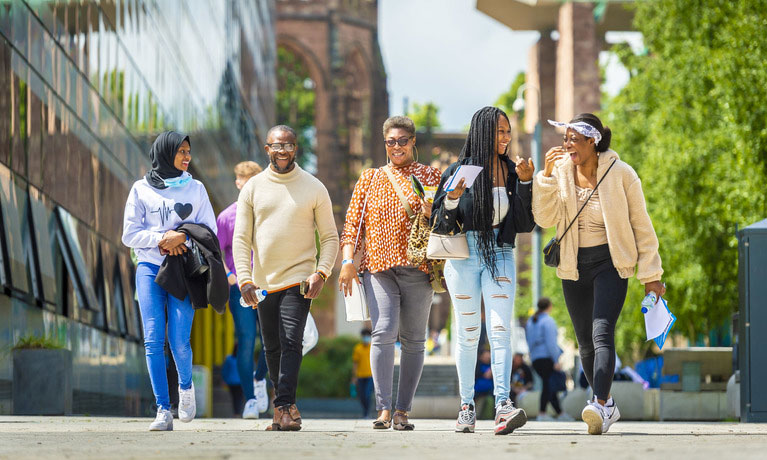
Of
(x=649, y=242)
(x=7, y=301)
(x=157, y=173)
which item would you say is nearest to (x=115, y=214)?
(x=7, y=301)

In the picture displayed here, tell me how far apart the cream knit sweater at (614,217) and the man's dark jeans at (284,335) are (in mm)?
1689

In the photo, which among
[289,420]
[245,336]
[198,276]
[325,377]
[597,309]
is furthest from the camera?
[325,377]

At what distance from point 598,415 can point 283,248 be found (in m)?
2.37

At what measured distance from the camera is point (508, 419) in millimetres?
8422

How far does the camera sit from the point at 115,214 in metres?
23.5

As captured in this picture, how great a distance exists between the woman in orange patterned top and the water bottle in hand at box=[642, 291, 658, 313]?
1428mm

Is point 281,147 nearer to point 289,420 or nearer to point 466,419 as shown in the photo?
point 289,420

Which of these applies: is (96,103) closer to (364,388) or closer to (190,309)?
(364,388)

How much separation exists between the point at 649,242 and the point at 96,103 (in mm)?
14513

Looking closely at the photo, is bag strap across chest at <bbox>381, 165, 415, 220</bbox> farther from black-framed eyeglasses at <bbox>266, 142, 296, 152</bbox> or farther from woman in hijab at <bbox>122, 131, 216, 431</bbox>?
woman in hijab at <bbox>122, 131, 216, 431</bbox>

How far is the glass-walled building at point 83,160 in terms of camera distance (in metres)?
16.3

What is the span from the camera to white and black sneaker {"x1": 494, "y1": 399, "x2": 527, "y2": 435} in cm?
842

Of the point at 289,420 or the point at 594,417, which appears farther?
the point at 289,420

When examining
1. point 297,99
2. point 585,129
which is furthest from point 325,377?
point 297,99
